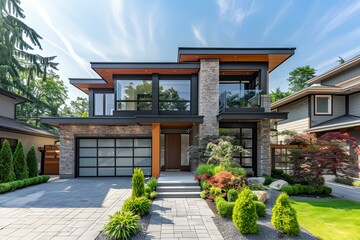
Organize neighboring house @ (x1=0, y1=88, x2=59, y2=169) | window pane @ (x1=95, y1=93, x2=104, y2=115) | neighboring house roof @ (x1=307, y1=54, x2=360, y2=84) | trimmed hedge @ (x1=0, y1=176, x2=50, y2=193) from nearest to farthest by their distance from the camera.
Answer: trimmed hedge @ (x1=0, y1=176, x2=50, y2=193) → neighboring house @ (x1=0, y1=88, x2=59, y2=169) → neighboring house roof @ (x1=307, y1=54, x2=360, y2=84) → window pane @ (x1=95, y1=93, x2=104, y2=115)

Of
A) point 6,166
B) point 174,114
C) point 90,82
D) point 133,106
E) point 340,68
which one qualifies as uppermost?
point 340,68

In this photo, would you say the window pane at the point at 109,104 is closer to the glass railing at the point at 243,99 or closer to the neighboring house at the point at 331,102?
the glass railing at the point at 243,99

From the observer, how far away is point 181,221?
627 cm

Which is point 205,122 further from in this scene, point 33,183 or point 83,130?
point 33,183

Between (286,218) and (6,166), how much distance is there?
12871 millimetres

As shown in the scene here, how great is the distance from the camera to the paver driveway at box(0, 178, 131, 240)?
5469 mm

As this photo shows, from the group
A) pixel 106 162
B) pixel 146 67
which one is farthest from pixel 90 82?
pixel 106 162

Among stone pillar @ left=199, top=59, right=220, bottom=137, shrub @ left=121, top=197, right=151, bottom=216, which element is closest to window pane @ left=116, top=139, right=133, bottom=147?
stone pillar @ left=199, top=59, right=220, bottom=137

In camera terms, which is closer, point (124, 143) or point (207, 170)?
point (207, 170)

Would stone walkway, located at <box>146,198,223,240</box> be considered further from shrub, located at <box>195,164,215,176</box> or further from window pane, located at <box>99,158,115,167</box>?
window pane, located at <box>99,158,115,167</box>

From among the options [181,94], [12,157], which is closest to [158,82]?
[181,94]

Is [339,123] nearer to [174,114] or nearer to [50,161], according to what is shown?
[174,114]

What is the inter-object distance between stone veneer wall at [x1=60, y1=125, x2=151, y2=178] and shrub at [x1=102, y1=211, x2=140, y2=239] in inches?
331

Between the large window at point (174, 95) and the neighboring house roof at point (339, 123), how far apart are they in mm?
9641
